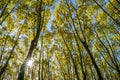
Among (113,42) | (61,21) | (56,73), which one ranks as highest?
(61,21)

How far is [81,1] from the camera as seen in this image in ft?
47.8

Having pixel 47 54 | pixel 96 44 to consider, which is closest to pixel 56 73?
pixel 47 54

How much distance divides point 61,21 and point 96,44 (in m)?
5.91

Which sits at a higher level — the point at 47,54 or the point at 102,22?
the point at 102,22

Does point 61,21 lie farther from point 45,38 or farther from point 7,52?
point 7,52

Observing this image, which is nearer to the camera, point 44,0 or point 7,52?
point 44,0

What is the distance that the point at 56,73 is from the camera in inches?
1132

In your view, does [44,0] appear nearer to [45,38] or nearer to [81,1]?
[81,1]

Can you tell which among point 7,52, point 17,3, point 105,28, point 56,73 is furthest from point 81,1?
point 56,73

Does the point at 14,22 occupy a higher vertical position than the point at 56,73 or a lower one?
higher

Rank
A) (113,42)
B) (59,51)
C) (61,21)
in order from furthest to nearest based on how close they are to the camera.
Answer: (59,51)
(113,42)
(61,21)

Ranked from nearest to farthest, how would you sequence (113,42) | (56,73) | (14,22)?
(14,22) < (113,42) < (56,73)

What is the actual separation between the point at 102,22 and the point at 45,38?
683 centimetres

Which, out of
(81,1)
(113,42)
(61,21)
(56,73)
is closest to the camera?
(81,1)
